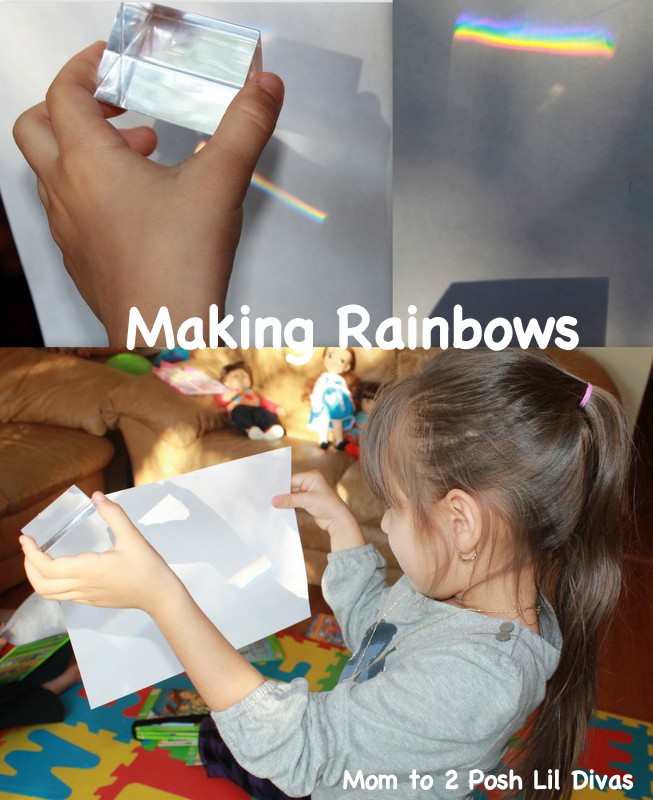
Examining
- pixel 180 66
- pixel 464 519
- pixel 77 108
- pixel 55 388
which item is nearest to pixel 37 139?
→ pixel 77 108

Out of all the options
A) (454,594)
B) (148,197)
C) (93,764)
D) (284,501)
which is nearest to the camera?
(454,594)

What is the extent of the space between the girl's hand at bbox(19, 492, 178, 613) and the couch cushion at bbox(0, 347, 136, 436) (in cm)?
66

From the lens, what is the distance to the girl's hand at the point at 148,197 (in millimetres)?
923

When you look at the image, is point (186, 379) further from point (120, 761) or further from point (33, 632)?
point (120, 761)

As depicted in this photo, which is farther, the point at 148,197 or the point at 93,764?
the point at 93,764

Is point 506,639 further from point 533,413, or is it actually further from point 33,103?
point 33,103

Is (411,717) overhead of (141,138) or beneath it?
beneath

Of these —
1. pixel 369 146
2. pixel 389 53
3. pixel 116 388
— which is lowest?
pixel 116 388

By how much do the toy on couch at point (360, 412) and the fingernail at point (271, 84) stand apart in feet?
1.46

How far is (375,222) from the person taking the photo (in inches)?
46.3

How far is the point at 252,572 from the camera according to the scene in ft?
2.56

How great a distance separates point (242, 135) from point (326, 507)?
50cm

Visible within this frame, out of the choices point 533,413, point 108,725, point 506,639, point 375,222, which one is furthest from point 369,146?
point 108,725

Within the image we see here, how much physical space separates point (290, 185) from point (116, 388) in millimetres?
436
